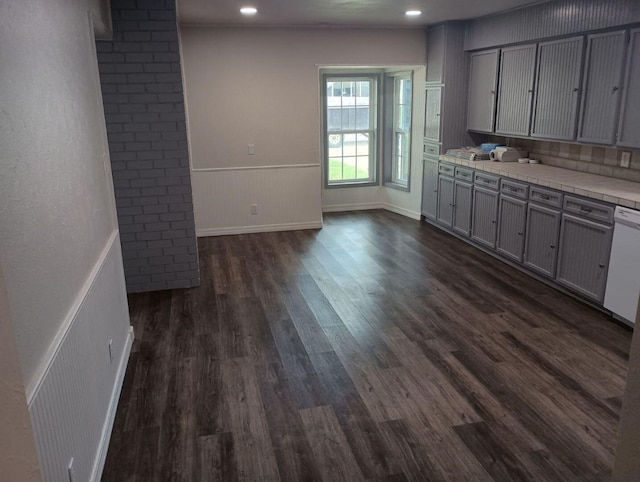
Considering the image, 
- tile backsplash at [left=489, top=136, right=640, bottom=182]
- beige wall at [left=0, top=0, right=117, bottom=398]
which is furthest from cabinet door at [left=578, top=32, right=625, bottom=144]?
beige wall at [left=0, top=0, right=117, bottom=398]

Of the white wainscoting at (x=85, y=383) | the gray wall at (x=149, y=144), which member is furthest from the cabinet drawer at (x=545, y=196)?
the white wainscoting at (x=85, y=383)

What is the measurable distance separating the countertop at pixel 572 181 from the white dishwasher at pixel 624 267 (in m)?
0.11

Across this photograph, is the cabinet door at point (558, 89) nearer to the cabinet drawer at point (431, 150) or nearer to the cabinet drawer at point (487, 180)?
the cabinet drawer at point (487, 180)

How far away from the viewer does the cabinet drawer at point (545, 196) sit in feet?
14.2

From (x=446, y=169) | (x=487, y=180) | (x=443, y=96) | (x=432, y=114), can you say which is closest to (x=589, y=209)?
(x=487, y=180)

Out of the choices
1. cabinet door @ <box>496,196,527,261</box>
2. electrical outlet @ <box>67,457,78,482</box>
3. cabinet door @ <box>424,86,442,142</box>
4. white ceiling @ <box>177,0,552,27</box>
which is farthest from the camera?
cabinet door @ <box>424,86,442,142</box>

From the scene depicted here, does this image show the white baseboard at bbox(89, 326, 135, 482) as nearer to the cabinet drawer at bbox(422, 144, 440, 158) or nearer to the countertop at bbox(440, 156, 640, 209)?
the countertop at bbox(440, 156, 640, 209)

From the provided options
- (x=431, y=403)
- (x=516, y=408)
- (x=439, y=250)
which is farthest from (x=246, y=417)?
(x=439, y=250)

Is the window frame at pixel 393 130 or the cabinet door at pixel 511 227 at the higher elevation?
the window frame at pixel 393 130

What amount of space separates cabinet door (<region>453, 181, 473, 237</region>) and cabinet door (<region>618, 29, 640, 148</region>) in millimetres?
1857

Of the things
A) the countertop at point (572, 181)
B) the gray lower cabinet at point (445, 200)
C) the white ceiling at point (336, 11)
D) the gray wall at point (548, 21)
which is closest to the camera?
the countertop at point (572, 181)

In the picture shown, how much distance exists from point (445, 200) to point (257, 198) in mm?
2335

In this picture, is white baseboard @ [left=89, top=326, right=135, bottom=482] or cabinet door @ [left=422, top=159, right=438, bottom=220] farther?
A: cabinet door @ [left=422, top=159, right=438, bottom=220]

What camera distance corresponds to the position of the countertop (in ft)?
Answer: 12.5
